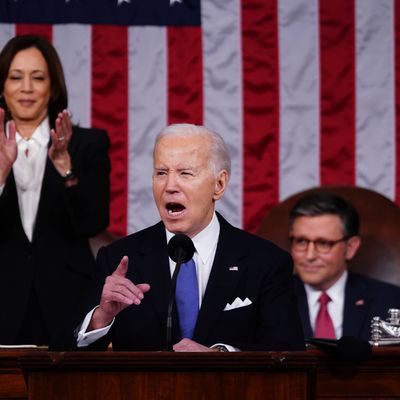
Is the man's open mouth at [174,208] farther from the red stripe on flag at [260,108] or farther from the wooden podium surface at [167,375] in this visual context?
the red stripe on flag at [260,108]

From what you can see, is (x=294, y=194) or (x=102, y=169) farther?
(x=294, y=194)

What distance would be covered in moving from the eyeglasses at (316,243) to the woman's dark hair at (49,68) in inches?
47.6

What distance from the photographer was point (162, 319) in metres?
3.42

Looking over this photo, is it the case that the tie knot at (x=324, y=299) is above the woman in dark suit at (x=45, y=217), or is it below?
below

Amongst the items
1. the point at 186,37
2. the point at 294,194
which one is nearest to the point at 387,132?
the point at 294,194

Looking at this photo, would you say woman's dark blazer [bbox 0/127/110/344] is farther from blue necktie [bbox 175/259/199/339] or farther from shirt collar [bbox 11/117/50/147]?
blue necktie [bbox 175/259/199/339]

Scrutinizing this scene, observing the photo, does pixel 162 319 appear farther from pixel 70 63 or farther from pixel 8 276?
pixel 70 63

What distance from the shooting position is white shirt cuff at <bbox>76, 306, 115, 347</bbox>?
3.29m

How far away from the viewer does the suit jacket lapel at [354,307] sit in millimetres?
4902

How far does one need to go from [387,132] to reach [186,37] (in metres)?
1.05

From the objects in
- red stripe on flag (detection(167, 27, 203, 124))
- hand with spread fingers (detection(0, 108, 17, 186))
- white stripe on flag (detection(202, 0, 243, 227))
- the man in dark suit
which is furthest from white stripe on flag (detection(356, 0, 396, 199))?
the man in dark suit

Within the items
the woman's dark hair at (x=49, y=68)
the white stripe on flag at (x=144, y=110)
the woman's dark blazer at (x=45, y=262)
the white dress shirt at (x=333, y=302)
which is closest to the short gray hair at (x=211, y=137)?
the woman's dark blazer at (x=45, y=262)

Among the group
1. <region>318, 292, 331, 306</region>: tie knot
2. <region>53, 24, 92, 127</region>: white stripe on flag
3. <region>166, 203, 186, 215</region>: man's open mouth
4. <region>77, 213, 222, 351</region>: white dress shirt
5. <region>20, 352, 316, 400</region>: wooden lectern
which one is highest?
<region>53, 24, 92, 127</region>: white stripe on flag

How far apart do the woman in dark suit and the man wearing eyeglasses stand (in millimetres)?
1083
